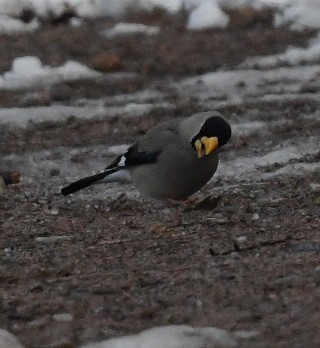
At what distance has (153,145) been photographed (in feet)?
24.0

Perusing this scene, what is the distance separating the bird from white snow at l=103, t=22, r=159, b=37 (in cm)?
651

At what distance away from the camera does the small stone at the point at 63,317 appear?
15.0ft

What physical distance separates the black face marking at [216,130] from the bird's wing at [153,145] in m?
0.29

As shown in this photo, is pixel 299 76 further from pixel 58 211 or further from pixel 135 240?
pixel 135 240

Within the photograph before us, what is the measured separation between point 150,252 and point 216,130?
1.28 metres

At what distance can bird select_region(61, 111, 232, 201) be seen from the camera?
6.92 m

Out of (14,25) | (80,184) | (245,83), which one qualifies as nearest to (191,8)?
(14,25)

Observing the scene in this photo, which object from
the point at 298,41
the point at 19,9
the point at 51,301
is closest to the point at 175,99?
the point at 298,41

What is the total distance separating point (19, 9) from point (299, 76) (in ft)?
14.6

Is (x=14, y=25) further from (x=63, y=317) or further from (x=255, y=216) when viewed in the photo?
(x=63, y=317)

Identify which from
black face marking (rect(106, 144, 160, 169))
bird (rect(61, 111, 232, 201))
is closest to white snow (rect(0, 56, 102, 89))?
black face marking (rect(106, 144, 160, 169))

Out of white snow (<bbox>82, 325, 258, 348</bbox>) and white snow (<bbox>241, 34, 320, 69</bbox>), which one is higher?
white snow (<bbox>82, 325, 258, 348</bbox>)

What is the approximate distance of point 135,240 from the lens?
6184mm

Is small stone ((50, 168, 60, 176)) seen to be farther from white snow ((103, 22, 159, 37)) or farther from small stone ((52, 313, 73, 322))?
white snow ((103, 22, 159, 37))
